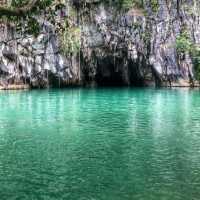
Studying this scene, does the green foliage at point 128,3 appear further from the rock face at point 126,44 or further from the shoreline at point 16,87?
the shoreline at point 16,87

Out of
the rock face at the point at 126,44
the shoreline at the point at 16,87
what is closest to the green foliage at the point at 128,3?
the rock face at the point at 126,44

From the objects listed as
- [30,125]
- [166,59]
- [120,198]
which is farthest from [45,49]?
[120,198]

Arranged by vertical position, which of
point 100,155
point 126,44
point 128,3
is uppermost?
point 128,3

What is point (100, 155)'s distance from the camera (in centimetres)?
1795

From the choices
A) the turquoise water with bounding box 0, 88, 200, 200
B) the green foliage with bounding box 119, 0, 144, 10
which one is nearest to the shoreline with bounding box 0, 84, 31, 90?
the green foliage with bounding box 119, 0, 144, 10

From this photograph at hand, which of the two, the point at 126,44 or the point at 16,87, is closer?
the point at 16,87

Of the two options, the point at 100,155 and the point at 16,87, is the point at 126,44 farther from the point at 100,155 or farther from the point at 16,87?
the point at 100,155

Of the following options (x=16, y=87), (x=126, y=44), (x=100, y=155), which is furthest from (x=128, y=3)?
(x=100, y=155)

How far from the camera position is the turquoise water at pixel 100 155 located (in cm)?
1335

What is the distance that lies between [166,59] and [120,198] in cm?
4951

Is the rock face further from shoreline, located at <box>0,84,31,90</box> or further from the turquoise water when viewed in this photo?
the turquoise water

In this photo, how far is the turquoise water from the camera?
1335 centimetres

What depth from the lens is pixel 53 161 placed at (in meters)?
16.9

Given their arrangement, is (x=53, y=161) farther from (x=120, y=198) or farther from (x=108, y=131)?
(x=108, y=131)
